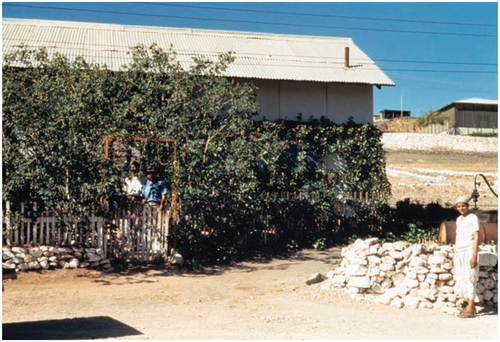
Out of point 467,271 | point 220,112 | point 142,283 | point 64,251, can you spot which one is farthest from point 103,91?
point 467,271

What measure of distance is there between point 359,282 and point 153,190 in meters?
5.13

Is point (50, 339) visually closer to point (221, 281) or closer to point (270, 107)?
point (221, 281)

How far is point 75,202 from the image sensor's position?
11727 millimetres

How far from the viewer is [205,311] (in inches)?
351

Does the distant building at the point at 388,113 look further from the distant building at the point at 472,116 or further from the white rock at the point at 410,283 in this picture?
the white rock at the point at 410,283

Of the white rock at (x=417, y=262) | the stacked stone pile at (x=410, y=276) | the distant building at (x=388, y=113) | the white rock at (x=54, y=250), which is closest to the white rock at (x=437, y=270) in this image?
the stacked stone pile at (x=410, y=276)

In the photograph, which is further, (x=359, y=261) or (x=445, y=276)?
Answer: (x=359, y=261)

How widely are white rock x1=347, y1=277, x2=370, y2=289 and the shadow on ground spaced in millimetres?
3960

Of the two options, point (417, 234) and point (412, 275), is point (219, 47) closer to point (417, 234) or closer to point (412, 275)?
point (417, 234)

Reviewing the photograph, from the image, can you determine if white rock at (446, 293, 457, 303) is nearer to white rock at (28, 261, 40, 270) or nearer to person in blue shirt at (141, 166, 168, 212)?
person in blue shirt at (141, 166, 168, 212)

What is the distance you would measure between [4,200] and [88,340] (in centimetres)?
545

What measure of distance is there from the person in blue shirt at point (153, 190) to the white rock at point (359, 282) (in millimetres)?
4574

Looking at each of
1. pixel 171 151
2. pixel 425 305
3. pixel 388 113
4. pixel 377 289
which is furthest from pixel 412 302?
pixel 388 113

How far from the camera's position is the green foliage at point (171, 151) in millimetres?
11500
